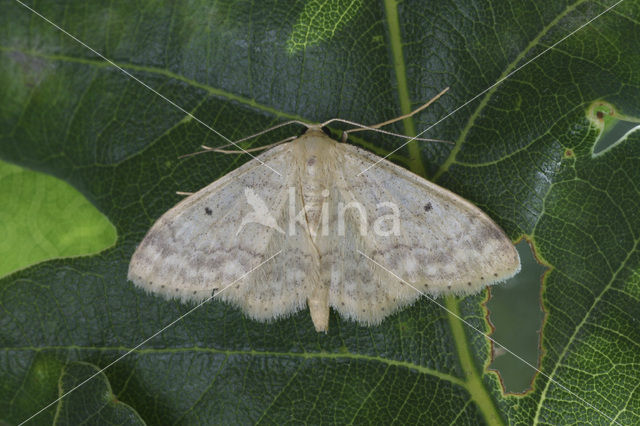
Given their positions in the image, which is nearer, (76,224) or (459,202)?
(459,202)

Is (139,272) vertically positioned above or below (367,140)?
below

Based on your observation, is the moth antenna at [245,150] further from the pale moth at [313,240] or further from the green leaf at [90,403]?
the green leaf at [90,403]

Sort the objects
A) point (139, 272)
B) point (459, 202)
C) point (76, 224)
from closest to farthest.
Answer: point (459, 202) < point (139, 272) < point (76, 224)

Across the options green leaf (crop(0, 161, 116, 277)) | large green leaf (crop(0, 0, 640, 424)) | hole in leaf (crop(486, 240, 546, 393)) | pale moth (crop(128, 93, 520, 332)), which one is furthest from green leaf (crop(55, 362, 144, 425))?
hole in leaf (crop(486, 240, 546, 393))

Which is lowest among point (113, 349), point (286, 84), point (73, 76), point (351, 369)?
point (113, 349)

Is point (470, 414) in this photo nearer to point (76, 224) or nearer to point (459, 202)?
point (459, 202)

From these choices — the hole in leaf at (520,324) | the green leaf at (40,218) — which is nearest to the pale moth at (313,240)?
the hole in leaf at (520,324)

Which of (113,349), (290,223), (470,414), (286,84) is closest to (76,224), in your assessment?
(113,349)

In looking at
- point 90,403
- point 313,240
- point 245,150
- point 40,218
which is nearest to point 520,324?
point 313,240
